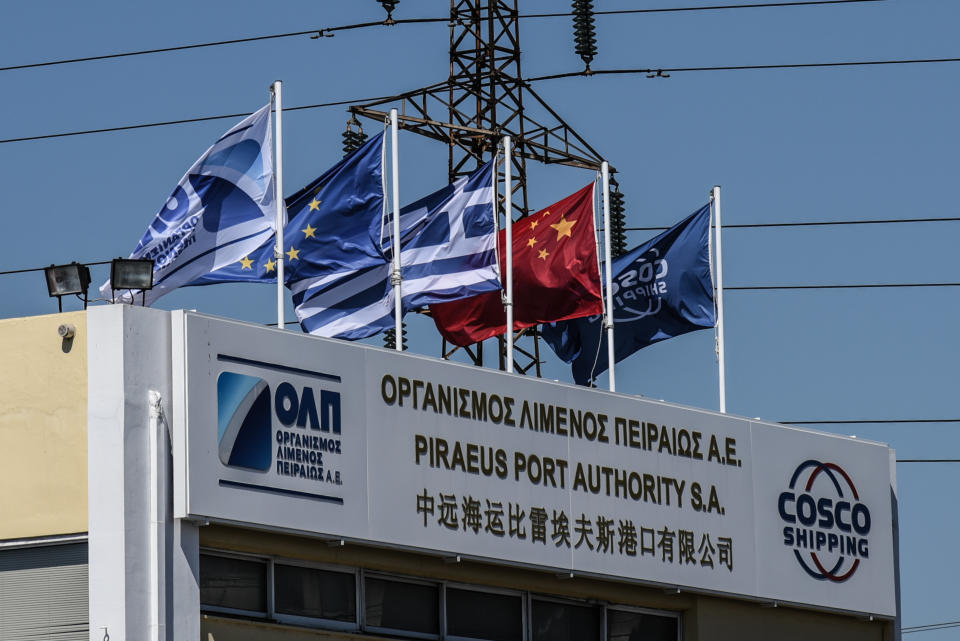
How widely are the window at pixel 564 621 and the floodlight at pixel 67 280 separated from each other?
694 cm

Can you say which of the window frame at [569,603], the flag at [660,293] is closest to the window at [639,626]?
the window frame at [569,603]

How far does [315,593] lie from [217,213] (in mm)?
5317

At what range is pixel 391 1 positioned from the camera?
1273 inches

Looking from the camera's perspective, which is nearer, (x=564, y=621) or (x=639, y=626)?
(x=564, y=621)

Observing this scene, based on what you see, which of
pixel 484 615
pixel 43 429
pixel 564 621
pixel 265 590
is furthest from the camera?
pixel 564 621

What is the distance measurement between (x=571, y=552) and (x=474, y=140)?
7910 mm

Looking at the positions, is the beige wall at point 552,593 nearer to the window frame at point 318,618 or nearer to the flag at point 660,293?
the window frame at point 318,618

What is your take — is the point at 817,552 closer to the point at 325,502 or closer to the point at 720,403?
the point at 720,403

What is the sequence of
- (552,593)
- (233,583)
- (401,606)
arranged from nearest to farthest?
(233,583) → (401,606) → (552,593)

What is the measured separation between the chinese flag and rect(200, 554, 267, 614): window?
6984mm

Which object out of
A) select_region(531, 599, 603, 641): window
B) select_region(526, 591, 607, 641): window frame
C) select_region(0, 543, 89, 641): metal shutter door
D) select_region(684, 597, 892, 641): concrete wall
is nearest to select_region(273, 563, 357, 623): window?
select_region(0, 543, 89, 641): metal shutter door

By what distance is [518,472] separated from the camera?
24.9 m

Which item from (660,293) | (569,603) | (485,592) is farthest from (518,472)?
(660,293)

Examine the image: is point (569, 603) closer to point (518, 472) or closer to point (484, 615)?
point (484, 615)
